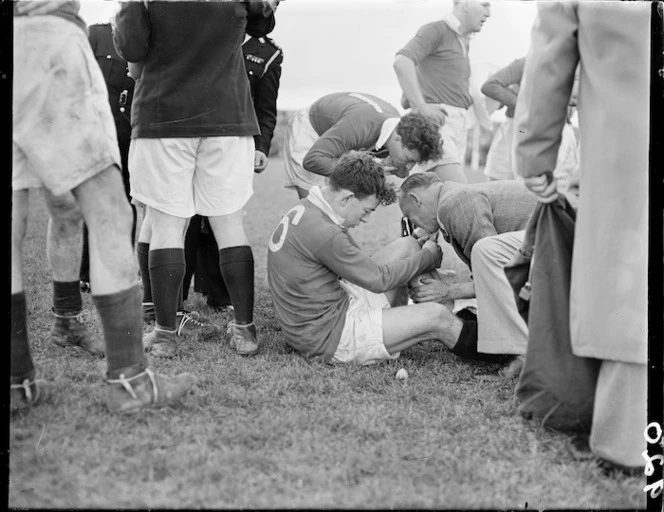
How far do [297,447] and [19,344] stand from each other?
1.12 metres

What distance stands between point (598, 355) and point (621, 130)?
0.78 m

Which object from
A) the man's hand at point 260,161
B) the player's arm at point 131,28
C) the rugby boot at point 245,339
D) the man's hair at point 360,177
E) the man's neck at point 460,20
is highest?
the man's neck at point 460,20

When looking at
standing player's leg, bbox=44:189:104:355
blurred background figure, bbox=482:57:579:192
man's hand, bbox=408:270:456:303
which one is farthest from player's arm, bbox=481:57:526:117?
standing player's leg, bbox=44:189:104:355

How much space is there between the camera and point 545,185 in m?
2.84

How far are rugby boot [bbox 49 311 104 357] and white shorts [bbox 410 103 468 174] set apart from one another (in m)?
2.50

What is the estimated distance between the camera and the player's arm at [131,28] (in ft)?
11.7

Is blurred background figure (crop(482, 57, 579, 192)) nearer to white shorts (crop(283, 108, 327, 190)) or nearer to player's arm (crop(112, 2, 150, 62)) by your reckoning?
white shorts (crop(283, 108, 327, 190))

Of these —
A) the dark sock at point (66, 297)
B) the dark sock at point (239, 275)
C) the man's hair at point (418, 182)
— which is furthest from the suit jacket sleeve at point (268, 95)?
the dark sock at point (66, 297)

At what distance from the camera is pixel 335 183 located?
398 centimetres

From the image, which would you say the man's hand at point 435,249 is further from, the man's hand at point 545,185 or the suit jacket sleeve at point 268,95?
the suit jacket sleeve at point 268,95

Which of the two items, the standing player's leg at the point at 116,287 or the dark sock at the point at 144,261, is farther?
the dark sock at the point at 144,261

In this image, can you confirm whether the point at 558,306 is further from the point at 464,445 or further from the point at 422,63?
the point at 422,63

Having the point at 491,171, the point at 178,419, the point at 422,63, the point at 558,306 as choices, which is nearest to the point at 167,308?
the point at 178,419

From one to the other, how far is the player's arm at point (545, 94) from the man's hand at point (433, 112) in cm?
227
